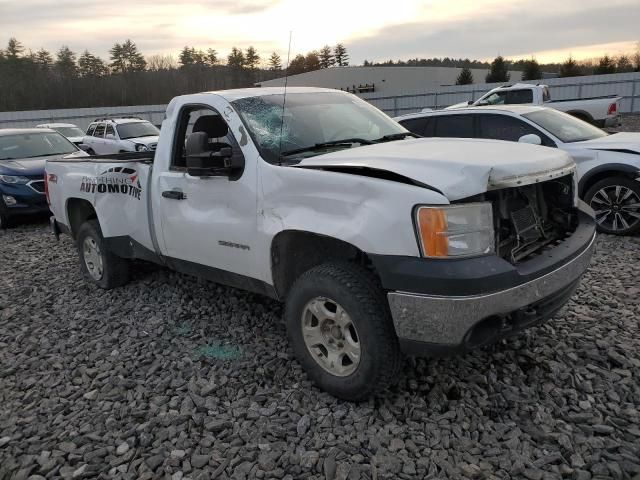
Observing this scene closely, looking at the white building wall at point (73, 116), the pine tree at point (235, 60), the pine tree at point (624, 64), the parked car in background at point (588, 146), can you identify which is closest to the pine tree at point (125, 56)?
the pine tree at point (235, 60)

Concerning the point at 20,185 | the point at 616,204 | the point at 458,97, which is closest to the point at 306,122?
the point at 616,204

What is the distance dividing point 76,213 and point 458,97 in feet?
83.3

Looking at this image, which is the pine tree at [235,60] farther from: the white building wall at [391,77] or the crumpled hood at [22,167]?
the crumpled hood at [22,167]

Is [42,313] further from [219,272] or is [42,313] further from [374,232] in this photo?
[374,232]

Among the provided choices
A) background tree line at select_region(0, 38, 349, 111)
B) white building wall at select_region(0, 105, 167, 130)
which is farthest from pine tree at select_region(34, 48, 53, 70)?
white building wall at select_region(0, 105, 167, 130)

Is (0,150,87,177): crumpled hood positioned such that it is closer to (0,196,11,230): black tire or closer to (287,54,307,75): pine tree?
(0,196,11,230): black tire

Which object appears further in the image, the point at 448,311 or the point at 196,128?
the point at 196,128

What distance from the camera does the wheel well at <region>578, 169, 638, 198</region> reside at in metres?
6.29

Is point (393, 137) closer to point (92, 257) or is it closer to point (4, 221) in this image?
point (92, 257)

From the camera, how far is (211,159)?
3.60 meters

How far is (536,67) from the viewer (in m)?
40.7

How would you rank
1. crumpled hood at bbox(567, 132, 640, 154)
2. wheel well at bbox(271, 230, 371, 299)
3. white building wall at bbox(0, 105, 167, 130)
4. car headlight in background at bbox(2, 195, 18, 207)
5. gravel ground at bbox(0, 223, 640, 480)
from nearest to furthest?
gravel ground at bbox(0, 223, 640, 480) < wheel well at bbox(271, 230, 371, 299) < crumpled hood at bbox(567, 132, 640, 154) < car headlight in background at bbox(2, 195, 18, 207) < white building wall at bbox(0, 105, 167, 130)

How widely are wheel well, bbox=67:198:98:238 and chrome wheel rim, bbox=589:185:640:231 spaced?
5.87 m

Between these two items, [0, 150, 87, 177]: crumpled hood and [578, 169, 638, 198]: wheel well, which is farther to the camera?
[0, 150, 87, 177]: crumpled hood
